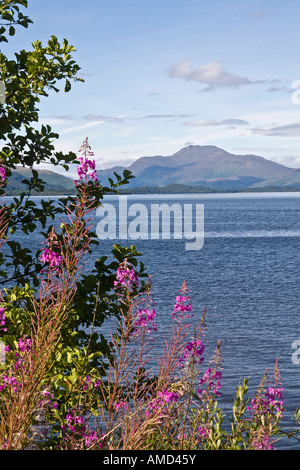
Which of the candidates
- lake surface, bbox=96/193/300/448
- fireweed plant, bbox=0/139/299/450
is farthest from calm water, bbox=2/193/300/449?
fireweed plant, bbox=0/139/299/450

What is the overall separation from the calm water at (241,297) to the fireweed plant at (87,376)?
1202 centimetres

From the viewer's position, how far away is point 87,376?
5.21 metres

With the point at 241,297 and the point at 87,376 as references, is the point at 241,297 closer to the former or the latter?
the point at 241,297

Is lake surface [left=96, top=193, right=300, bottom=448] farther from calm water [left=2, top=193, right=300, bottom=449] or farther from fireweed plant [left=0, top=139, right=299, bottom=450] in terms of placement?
fireweed plant [left=0, top=139, right=299, bottom=450]

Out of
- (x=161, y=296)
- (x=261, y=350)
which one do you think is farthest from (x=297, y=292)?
(x=261, y=350)

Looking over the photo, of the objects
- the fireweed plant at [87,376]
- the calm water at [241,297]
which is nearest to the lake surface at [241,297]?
the calm water at [241,297]

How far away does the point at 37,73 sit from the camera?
8539 millimetres

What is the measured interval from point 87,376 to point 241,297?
38.1 meters

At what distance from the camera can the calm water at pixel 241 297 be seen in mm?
24389

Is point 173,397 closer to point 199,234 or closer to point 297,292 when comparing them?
point 297,292

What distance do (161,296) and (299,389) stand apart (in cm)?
2025

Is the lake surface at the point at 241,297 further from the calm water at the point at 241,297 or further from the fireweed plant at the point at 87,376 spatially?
the fireweed plant at the point at 87,376

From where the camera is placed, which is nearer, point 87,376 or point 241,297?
point 87,376

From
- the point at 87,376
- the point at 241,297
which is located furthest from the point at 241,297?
the point at 87,376
